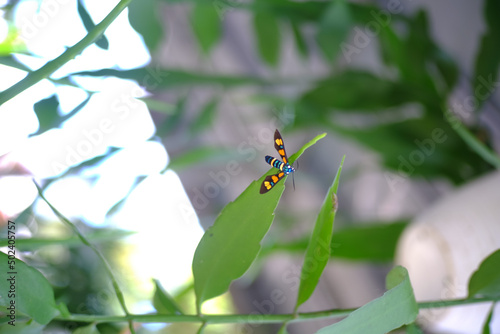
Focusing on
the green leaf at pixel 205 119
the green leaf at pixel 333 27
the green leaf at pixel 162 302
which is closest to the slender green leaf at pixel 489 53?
the green leaf at pixel 333 27

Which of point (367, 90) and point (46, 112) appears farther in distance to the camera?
point (367, 90)

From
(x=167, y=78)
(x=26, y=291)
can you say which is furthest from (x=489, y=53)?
(x=26, y=291)

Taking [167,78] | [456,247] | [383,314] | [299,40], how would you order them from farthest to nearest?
1. [299,40]
2. [167,78]
3. [456,247]
4. [383,314]

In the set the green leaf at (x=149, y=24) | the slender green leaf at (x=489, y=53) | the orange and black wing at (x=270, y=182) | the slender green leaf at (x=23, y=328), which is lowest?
the slender green leaf at (x=23, y=328)

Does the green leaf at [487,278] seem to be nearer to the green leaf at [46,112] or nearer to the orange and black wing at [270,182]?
the orange and black wing at [270,182]

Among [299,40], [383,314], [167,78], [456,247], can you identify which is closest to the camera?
[383,314]

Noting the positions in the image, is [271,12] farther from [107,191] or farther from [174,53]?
[174,53]

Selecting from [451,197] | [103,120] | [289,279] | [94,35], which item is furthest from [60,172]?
[289,279]

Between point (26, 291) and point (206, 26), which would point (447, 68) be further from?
point (26, 291)

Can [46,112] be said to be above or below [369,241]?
above
